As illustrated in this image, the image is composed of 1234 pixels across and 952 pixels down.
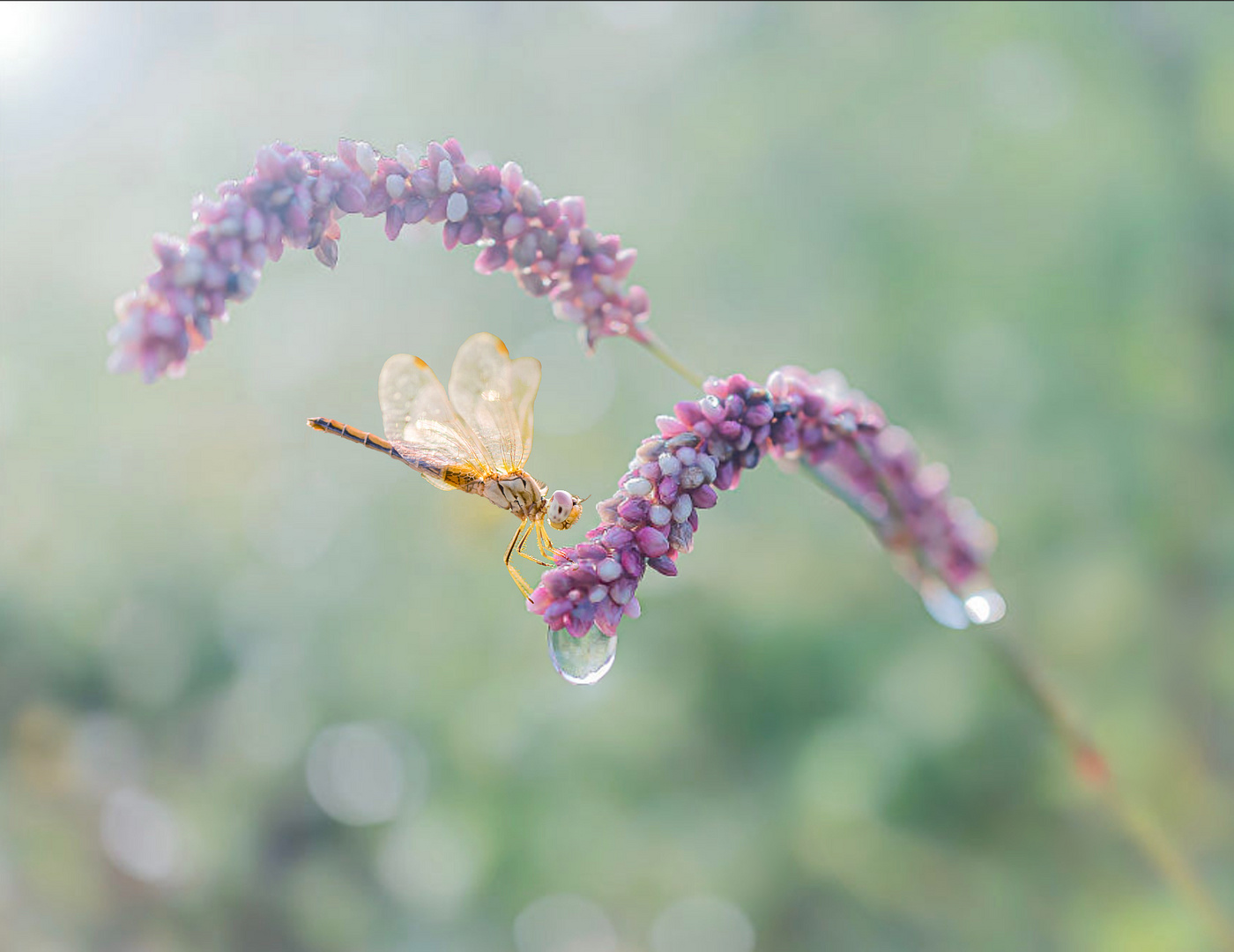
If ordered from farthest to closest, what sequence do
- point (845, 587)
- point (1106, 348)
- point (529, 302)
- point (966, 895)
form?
point (529, 302) < point (1106, 348) < point (845, 587) < point (966, 895)

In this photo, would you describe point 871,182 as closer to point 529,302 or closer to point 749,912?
point 529,302

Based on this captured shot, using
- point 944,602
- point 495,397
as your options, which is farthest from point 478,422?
point 944,602

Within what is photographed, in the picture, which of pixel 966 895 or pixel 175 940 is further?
pixel 175 940

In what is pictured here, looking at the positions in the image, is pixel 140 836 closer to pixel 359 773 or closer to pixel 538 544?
pixel 359 773

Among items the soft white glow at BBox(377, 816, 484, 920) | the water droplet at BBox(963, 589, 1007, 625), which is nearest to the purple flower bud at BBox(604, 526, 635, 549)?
the water droplet at BBox(963, 589, 1007, 625)

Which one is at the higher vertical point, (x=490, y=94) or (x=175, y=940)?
(x=490, y=94)

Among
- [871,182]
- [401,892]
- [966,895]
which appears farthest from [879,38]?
[401,892]
